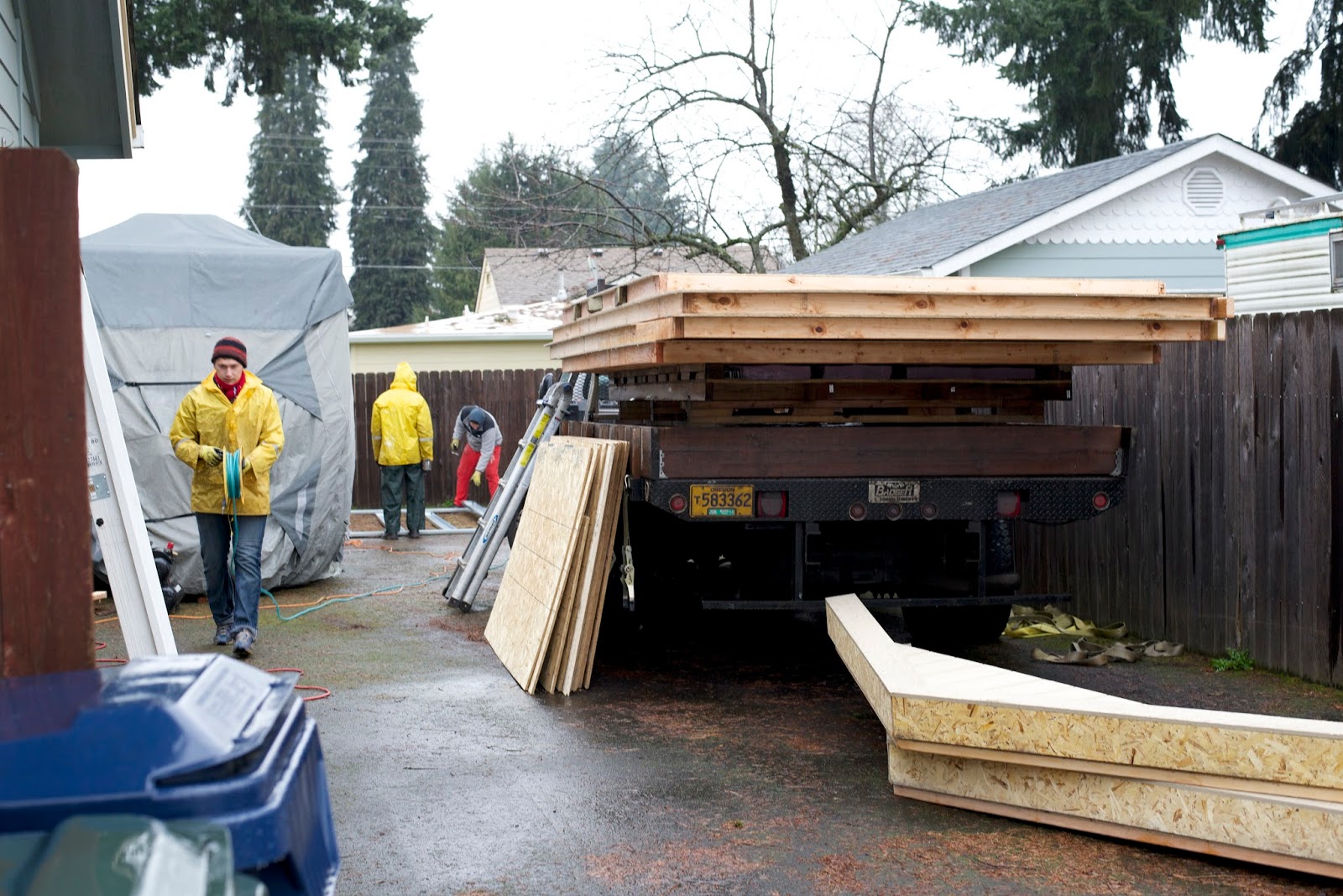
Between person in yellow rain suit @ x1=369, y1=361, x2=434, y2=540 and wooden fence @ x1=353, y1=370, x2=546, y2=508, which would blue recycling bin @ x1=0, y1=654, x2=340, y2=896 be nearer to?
person in yellow rain suit @ x1=369, y1=361, x2=434, y2=540

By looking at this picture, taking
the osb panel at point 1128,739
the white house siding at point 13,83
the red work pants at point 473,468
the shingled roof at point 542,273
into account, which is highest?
the shingled roof at point 542,273

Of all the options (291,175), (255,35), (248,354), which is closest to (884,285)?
(248,354)

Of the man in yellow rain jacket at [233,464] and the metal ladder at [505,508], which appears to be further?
the metal ladder at [505,508]

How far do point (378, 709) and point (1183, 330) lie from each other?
15.1 feet

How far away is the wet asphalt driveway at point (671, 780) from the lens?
4379 mm

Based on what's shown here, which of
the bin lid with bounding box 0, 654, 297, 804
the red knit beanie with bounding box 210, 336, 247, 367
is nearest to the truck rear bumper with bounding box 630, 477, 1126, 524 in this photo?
the red knit beanie with bounding box 210, 336, 247, 367

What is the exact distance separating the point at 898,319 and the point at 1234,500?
273 cm

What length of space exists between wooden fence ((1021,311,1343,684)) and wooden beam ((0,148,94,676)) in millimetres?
5892

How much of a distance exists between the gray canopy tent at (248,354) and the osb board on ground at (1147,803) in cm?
767

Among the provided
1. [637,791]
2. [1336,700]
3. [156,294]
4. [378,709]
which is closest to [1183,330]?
[1336,700]

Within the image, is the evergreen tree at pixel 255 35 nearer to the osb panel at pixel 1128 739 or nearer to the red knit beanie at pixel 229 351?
the red knit beanie at pixel 229 351

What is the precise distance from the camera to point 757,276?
20.9 ft

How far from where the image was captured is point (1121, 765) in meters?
4.54

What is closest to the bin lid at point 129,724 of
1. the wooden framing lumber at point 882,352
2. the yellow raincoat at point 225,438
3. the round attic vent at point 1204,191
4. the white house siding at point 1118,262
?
the wooden framing lumber at point 882,352
